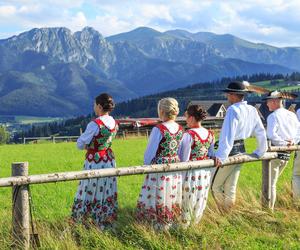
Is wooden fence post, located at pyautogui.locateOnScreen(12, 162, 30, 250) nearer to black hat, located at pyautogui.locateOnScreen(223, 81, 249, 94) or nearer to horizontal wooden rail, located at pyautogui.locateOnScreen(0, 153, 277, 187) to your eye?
horizontal wooden rail, located at pyautogui.locateOnScreen(0, 153, 277, 187)

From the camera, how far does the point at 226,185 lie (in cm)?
821

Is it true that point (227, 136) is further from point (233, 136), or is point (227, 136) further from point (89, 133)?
point (89, 133)

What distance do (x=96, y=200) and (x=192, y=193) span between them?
1483 mm

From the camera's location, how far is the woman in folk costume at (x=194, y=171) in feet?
24.1

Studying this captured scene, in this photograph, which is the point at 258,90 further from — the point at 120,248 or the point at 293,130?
the point at 120,248

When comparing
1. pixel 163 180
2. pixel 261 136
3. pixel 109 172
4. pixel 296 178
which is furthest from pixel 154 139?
pixel 296 178

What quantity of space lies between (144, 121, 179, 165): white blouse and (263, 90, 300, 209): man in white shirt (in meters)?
2.52

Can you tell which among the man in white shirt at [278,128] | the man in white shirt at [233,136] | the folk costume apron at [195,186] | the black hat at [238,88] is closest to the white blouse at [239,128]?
the man in white shirt at [233,136]

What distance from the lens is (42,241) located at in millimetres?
6523

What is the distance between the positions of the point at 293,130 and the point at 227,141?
7.45 feet

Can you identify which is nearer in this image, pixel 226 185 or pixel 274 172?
pixel 226 185

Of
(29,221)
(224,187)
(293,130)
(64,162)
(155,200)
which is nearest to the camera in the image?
(29,221)

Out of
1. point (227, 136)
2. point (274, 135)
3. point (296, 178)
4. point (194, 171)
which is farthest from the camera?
point (296, 178)

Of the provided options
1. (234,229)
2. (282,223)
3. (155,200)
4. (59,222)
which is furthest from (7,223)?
(282,223)
